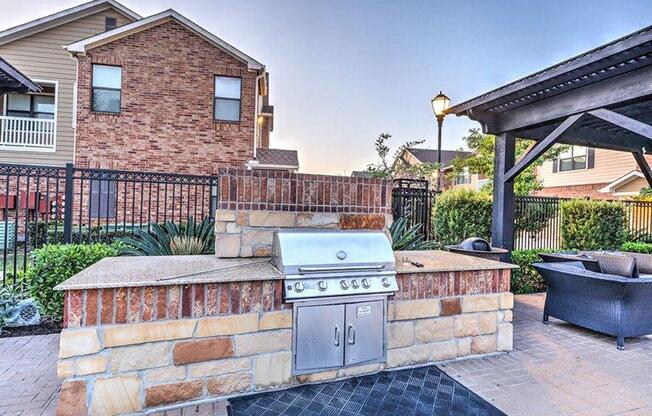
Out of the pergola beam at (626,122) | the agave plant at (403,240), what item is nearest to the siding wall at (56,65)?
the agave plant at (403,240)

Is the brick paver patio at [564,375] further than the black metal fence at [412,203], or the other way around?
the black metal fence at [412,203]

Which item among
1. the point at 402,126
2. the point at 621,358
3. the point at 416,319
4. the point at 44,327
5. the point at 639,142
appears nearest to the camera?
the point at 416,319

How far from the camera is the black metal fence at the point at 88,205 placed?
5293 mm

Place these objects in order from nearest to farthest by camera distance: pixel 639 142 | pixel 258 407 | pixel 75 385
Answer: pixel 75 385, pixel 258 407, pixel 639 142

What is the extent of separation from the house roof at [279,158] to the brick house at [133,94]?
2.45m

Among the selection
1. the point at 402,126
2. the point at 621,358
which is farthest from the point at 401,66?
the point at 621,358

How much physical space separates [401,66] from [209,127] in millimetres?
5921

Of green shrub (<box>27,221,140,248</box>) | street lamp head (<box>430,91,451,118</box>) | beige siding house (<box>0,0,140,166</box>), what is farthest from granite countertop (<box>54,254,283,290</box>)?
beige siding house (<box>0,0,140,166</box>)

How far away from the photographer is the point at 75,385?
2.17 meters

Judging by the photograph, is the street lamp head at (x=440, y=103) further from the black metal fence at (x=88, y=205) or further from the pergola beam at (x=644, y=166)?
the black metal fence at (x=88, y=205)

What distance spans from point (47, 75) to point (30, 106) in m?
1.53

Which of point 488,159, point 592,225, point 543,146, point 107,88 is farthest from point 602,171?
point 107,88

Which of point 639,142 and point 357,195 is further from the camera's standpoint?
point 639,142

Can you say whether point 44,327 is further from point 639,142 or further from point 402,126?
point 402,126
